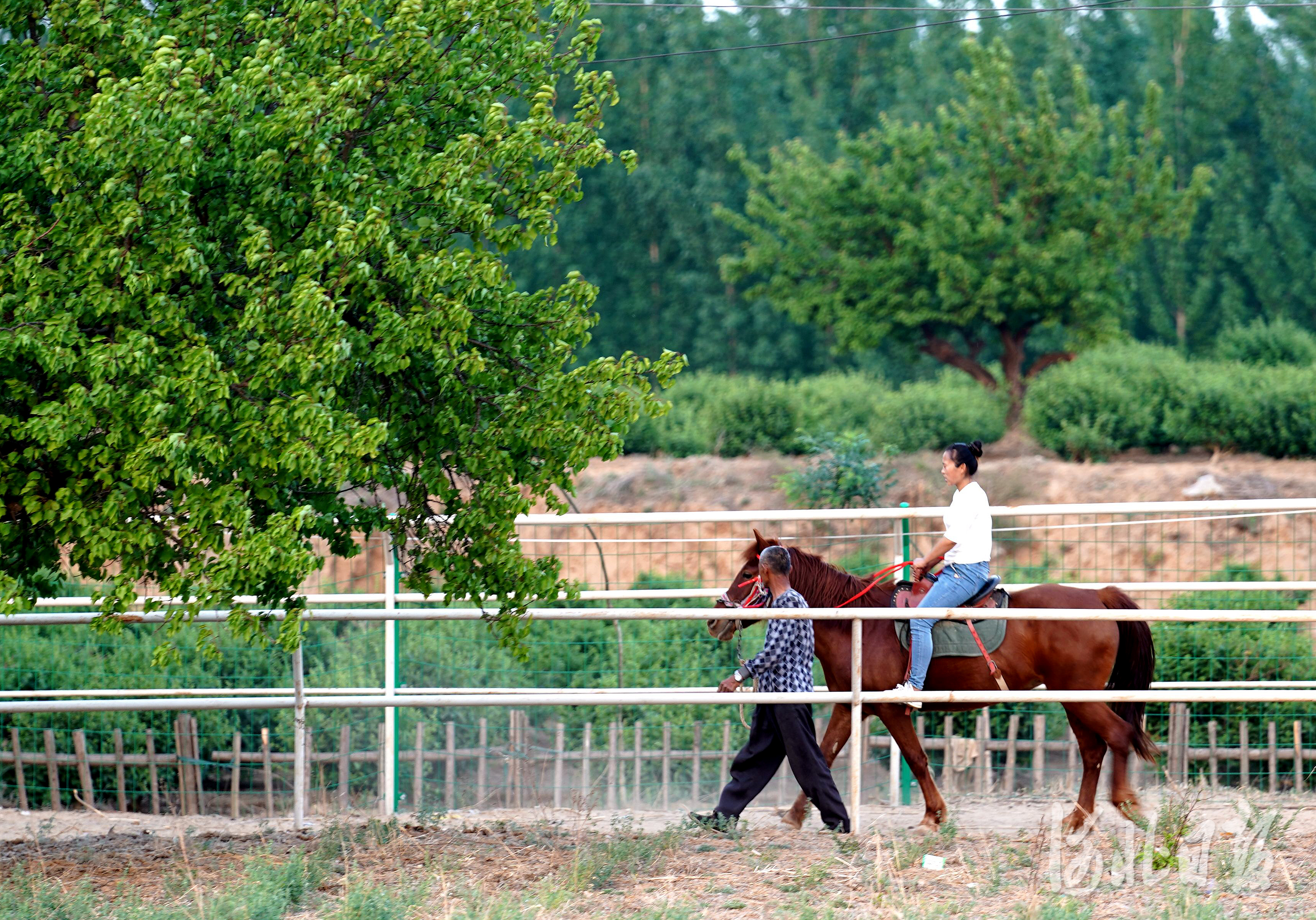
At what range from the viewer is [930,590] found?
24.5 ft

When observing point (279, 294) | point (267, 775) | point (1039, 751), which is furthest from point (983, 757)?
point (279, 294)

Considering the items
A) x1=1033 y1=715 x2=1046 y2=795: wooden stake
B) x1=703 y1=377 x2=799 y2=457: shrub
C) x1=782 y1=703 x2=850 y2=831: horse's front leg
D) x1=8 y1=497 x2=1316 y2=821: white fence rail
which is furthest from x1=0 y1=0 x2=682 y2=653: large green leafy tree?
x1=703 y1=377 x2=799 y2=457: shrub

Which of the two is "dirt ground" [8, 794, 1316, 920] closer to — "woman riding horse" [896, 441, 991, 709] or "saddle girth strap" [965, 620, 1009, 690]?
"saddle girth strap" [965, 620, 1009, 690]

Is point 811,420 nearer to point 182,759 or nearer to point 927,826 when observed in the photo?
point 182,759

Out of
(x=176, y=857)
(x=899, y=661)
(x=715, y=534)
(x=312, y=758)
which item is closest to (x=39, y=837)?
(x=176, y=857)

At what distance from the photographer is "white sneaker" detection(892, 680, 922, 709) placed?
22.8ft

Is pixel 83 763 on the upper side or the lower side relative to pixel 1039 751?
lower

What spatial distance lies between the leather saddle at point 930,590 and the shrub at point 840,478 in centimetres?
865

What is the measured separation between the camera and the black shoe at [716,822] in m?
7.03

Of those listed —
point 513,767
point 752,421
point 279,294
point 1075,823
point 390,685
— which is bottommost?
point 513,767

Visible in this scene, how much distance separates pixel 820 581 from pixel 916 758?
1.16m

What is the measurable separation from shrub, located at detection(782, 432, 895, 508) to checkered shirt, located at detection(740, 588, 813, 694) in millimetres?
9212

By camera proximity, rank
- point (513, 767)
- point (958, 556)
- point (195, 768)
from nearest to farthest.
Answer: point (958, 556)
point (195, 768)
point (513, 767)

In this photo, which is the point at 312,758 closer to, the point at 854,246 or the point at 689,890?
the point at 689,890
